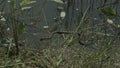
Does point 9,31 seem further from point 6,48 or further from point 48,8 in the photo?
point 48,8

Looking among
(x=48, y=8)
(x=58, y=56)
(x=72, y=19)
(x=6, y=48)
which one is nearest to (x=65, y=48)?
(x=58, y=56)

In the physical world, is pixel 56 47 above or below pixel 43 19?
below

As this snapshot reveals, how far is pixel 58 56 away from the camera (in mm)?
1797

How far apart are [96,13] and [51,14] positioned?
0.38 m

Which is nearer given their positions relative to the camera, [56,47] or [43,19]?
[56,47]

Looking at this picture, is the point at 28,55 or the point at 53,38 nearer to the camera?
the point at 28,55

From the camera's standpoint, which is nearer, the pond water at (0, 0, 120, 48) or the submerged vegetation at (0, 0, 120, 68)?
the submerged vegetation at (0, 0, 120, 68)

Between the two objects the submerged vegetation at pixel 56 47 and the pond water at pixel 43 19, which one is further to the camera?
the pond water at pixel 43 19

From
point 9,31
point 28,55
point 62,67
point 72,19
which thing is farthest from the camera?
point 72,19

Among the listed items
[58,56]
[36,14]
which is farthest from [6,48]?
[36,14]

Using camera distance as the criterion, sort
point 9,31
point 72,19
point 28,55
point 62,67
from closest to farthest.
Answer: point 62,67
point 28,55
point 9,31
point 72,19

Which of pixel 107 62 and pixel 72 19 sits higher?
pixel 72 19

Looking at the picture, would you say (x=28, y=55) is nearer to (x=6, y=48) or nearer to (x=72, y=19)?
(x=6, y=48)

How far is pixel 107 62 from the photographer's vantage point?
178 centimetres
